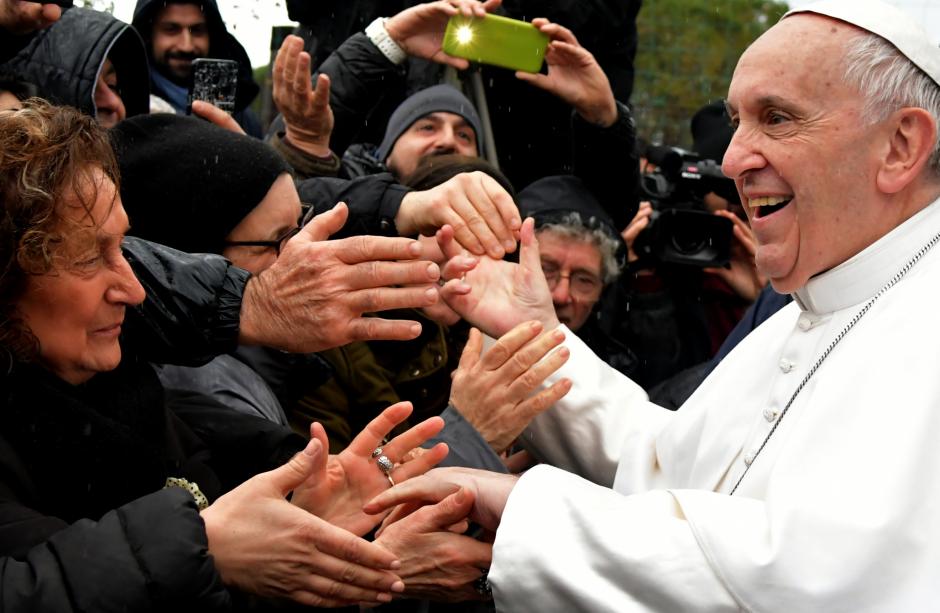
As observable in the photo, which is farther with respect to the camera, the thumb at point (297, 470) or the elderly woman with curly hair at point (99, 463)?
the thumb at point (297, 470)

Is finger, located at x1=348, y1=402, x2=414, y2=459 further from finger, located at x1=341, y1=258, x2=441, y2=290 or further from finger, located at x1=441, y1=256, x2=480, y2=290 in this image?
finger, located at x1=441, y1=256, x2=480, y2=290

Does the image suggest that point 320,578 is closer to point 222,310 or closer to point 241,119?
point 222,310

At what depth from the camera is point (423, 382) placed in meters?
4.06

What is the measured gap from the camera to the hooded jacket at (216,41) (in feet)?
16.4

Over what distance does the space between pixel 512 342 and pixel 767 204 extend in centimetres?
86

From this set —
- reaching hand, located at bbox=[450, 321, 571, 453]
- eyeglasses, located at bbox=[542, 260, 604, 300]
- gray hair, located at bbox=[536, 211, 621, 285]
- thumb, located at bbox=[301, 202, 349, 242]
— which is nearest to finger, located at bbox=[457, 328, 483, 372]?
reaching hand, located at bbox=[450, 321, 571, 453]

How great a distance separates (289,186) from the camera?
363 centimetres

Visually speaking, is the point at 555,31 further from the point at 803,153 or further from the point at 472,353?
the point at 803,153

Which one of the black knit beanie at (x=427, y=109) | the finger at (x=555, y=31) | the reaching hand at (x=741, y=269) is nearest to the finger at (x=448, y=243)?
the finger at (x=555, y=31)

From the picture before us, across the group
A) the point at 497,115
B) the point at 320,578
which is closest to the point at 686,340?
the point at 497,115

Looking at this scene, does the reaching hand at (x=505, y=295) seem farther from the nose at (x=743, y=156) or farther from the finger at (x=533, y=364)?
the nose at (x=743, y=156)

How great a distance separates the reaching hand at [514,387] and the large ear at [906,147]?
101 centimetres

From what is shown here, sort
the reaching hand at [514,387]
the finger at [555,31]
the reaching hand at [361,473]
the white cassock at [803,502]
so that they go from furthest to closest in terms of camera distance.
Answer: the finger at [555,31] → the reaching hand at [514,387] → the reaching hand at [361,473] → the white cassock at [803,502]

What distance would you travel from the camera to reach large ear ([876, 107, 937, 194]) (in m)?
2.59
